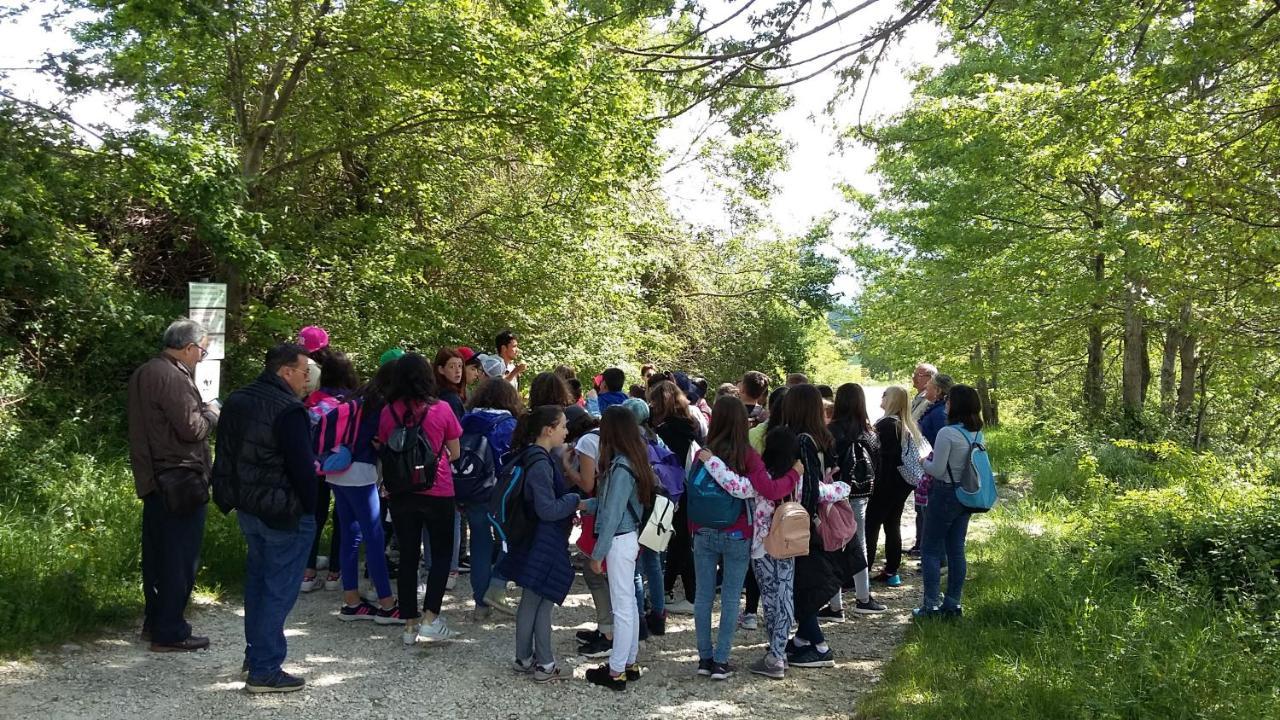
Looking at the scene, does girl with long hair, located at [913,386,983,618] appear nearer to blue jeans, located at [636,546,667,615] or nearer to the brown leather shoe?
blue jeans, located at [636,546,667,615]

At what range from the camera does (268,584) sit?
509 cm

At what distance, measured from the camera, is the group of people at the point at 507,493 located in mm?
5141

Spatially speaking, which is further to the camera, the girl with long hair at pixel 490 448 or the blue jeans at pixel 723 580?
the girl with long hair at pixel 490 448

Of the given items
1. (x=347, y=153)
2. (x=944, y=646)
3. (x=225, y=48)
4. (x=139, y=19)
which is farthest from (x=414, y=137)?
(x=944, y=646)

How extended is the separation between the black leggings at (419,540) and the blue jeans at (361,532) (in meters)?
0.35

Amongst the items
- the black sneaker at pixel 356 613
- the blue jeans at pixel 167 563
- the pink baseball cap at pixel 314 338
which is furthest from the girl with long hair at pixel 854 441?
the blue jeans at pixel 167 563

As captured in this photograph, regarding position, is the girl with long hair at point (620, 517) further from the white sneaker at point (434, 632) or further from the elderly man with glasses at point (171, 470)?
the elderly man with glasses at point (171, 470)

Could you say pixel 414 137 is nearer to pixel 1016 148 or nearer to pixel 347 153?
pixel 347 153

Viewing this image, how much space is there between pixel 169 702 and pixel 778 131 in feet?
76.7

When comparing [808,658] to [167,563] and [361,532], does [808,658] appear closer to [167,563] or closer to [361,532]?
[361,532]

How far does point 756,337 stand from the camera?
25.5 m

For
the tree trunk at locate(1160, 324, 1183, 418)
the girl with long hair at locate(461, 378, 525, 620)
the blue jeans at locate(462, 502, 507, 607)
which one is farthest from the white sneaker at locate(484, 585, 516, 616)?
the tree trunk at locate(1160, 324, 1183, 418)

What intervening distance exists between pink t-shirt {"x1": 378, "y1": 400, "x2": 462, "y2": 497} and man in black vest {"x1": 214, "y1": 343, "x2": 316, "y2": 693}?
80cm


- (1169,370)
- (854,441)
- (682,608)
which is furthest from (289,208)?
(1169,370)
